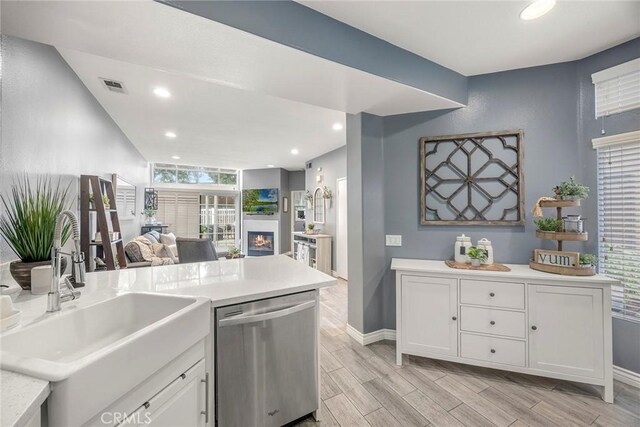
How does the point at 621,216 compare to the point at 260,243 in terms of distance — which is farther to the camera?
the point at 260,243

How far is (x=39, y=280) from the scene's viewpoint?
4.31 ft

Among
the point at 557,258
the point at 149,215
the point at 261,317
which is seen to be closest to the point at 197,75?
the point at 261,317

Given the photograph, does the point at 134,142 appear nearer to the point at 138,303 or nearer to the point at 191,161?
the point at 191,161

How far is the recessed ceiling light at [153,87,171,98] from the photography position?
9.33 feet

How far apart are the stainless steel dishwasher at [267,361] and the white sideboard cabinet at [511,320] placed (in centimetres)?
107

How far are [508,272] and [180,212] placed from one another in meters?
7.84

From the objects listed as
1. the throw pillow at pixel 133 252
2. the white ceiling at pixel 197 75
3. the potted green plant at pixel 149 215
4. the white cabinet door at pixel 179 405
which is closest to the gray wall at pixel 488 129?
the white ceiling at pixel 197 75

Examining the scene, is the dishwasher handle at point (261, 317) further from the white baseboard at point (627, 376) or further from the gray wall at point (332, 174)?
the gray wall at point (332, 174)

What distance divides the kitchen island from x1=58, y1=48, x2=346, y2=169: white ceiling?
187 centimetres

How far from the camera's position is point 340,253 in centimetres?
537

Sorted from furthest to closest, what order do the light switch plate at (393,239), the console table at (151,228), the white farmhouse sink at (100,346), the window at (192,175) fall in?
the window at (192,175) → the console table at (151,228) → the light switch plate at (393,239) → the white farmhouse sink at (100,346)

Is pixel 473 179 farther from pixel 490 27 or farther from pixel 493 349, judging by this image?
pixel 493 349

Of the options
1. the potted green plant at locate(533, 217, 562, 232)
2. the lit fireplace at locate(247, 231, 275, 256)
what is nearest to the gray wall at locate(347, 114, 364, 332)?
the potted green plant at locate(533, 217, 562, 232)

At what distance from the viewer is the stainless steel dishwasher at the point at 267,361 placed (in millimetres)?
1353
